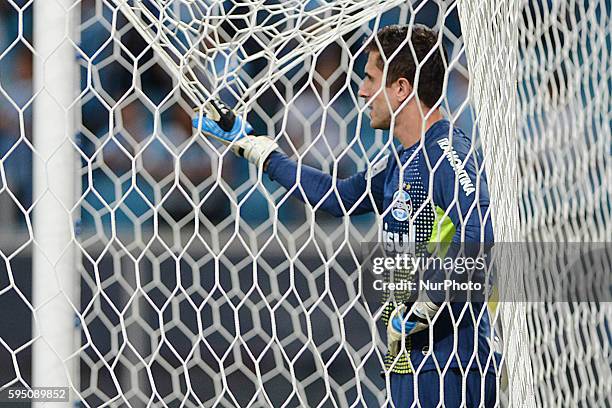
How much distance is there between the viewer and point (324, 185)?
1.31 metres

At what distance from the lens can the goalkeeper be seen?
3.58 feet

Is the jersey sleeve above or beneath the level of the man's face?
beneath

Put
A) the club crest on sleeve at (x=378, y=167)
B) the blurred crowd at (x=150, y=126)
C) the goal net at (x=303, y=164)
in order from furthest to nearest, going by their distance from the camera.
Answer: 1. the blurred crowd at (x=150, y=126)
2. the club crest on sleeve at (x=378, y=167)
3. the goal net at (x=303, y=164)

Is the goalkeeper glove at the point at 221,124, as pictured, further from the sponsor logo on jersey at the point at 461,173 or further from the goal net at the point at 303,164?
the sponsor logo on jersey at the point at 461,173

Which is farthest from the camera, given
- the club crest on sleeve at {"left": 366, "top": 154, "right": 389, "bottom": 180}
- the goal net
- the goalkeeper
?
the club crest on sleeve at {"left": 366, "top": 154, "right": 389, "bottom": 180}

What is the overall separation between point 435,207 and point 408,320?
149 mm

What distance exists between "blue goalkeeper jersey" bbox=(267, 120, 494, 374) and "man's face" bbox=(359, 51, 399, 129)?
52mm

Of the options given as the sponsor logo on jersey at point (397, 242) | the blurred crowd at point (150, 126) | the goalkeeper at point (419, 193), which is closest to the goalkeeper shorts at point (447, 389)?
the goalkeeper at point (419, 193)

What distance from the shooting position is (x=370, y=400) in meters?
2.16

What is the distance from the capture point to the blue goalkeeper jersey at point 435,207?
1079mm

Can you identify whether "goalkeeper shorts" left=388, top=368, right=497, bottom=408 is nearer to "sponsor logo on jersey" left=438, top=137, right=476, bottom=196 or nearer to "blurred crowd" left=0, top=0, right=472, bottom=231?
"sponsor logo on jersey" left=438, top=137, right=476, bottom=196

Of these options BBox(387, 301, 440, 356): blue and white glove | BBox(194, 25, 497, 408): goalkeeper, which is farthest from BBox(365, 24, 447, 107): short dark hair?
BBox(387, 301, 440, 356): blue and white glove

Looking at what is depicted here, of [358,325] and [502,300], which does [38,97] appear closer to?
[502,300]

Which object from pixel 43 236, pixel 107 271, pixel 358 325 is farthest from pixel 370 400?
pixel 43 236
